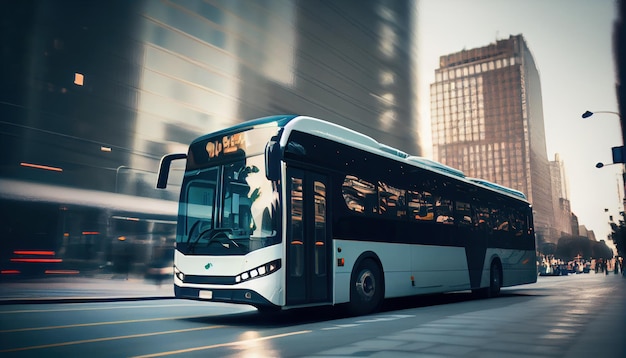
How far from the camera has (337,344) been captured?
6766 mm

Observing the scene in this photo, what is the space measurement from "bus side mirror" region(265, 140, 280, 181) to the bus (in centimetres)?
2

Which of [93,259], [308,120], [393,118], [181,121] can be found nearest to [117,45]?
[181,121]

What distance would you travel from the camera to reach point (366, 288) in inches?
415

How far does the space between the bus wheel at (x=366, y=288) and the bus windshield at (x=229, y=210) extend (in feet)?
7.95

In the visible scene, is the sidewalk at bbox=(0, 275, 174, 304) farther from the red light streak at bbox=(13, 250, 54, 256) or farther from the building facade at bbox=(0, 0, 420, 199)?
the building facade at bbox=(0, 0, 420, 199)

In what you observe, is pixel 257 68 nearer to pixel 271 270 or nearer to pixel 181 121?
pixel 181 121

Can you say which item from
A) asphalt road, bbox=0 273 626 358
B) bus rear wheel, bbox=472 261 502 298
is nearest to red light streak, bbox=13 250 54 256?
asphalt road, bbox=0 273 626 358

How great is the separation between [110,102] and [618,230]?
2572 inches

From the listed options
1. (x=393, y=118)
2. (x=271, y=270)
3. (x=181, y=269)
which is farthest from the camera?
(x=393, y=118)

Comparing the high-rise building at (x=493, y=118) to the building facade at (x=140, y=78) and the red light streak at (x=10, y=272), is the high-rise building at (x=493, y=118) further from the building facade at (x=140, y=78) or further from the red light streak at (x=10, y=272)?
the red light streak at (x=10, y=272)

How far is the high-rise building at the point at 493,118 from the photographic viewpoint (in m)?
142

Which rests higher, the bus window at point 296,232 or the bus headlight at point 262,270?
the bus window at point 296,232

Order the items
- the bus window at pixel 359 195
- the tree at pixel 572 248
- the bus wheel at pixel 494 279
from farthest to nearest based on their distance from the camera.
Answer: the tree at pixel 572 248 < the bus wheel at pixel 494 279 < the bus window at pixel 359 195

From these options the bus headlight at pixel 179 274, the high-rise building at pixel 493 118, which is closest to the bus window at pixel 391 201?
the bus headlight at pixel 179 274
